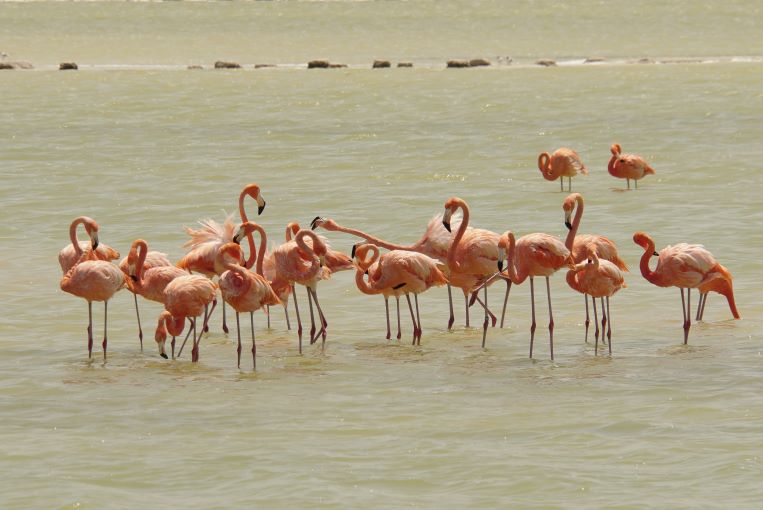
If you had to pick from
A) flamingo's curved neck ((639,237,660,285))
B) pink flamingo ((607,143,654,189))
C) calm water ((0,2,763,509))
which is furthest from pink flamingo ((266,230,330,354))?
pink flamingo ((607,143,654,189))

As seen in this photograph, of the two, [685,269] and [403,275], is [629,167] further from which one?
[403,275]

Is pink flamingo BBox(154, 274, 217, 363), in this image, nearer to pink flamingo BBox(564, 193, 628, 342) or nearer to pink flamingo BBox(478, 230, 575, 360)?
pink flamingo BBox(478, 230, 575, 360)

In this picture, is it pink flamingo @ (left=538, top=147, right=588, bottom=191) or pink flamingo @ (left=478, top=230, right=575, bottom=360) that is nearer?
pink flamingo @ (left=478, top=230, right=575, bottom=360)

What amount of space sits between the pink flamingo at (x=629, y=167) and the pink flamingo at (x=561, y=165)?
0.46 m

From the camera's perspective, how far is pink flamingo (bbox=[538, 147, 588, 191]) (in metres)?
18.9

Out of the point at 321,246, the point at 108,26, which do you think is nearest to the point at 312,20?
the point at 108,26

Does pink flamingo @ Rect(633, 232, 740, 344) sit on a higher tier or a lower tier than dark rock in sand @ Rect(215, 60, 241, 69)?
lower

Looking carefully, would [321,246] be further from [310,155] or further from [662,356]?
[310,155]

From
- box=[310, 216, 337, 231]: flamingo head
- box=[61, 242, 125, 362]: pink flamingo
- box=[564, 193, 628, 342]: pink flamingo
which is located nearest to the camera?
box=[61, 242, 125, 362]: pink flamingo

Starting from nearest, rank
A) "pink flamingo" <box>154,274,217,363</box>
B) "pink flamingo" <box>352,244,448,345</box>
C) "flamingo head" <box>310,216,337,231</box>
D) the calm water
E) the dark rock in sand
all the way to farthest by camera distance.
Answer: the calm water → "pink flamingo" <box>154,274,217,363</box> → "pink flamingo" <box>352,244,448,345</box> → "flamingo head" <box>310,216,337,231</box> → the dark rock in sand

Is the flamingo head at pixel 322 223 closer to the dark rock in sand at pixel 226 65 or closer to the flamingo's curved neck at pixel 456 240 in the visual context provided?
the flamingo's curved neck at pixel 456 240

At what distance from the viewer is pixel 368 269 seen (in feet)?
38.3

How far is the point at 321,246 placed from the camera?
11320 millimetres

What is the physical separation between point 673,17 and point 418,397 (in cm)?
4490
